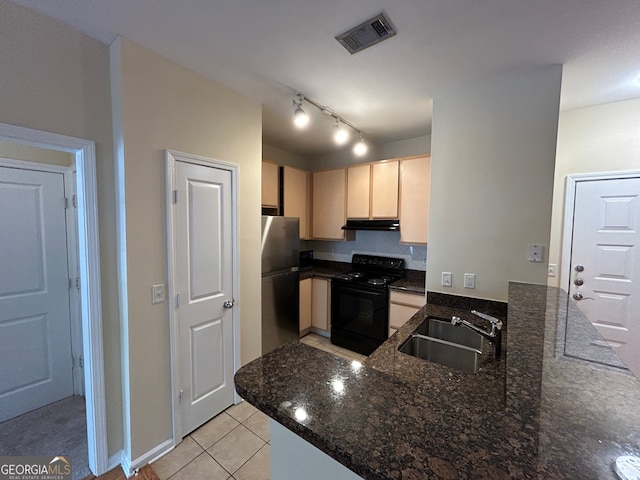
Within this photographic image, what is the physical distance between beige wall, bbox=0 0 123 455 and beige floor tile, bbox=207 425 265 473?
626 mm

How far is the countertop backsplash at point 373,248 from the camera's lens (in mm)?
3320

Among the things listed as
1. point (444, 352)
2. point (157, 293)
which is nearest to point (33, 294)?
point (157, 293)

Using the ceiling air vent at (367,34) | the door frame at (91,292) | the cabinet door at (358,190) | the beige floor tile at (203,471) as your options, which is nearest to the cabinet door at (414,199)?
the cabinet door at (358,190)

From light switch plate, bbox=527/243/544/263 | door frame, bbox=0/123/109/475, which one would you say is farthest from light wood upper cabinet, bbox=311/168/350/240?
door frame, bbox=0/123/109/475

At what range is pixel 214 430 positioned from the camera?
6.56ft

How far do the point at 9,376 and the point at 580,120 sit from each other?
203 inches

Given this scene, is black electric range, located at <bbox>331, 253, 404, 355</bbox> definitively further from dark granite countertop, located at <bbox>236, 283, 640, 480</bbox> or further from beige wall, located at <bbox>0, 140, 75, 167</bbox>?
beige wall, located at <bbox>0, 140, 75, 167</bbox>

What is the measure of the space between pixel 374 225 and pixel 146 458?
112 inches

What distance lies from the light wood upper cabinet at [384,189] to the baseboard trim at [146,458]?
111 inches

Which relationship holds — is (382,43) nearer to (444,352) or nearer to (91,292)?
(444,352)

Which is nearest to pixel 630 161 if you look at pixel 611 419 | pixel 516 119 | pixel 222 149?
pixel 516 119

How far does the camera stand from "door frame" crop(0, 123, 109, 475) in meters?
1.51

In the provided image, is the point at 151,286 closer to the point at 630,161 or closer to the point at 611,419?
the point at 611,419

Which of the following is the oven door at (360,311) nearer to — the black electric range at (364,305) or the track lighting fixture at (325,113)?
the black electric range at (364,305)
